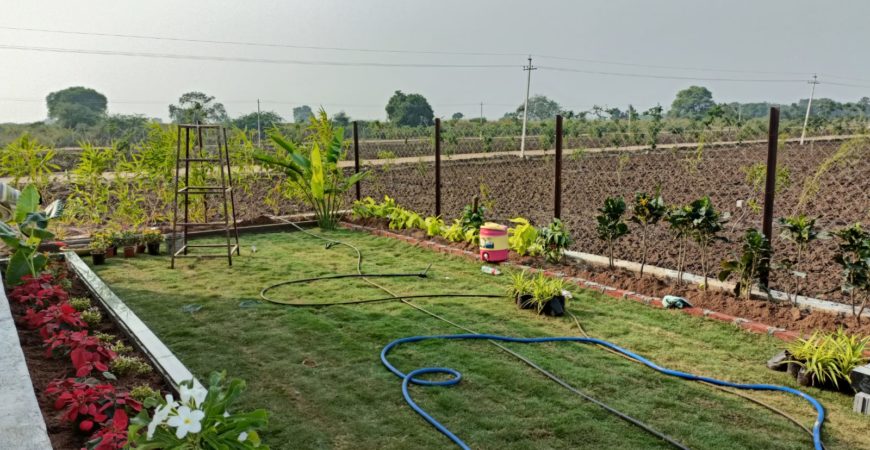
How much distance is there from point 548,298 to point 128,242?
5.10 metres

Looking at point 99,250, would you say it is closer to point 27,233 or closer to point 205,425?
point 27,233

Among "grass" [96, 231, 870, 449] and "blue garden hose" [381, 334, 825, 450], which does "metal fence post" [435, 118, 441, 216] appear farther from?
"blue garden hose" [381, 334, 825, 450]

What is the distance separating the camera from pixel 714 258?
20.8ft

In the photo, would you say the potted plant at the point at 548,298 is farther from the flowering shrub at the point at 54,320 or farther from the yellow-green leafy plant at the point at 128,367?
the flowering shrub at the point at 54,320

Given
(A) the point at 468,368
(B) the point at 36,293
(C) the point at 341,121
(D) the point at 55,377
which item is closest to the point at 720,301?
(A) the point at 468,368

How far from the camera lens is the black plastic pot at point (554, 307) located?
478 cm

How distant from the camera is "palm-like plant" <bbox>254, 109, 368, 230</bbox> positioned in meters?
8.72

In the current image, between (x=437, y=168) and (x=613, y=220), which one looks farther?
(x=437, y=168)

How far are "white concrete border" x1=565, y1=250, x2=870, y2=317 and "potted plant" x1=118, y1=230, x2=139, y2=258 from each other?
4952 mm

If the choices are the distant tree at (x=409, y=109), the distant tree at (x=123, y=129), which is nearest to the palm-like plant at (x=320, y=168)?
the distant tree at (x=123, y=129)

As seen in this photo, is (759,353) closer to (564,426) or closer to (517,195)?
(564,426)

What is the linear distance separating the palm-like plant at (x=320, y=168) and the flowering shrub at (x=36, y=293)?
4.19m

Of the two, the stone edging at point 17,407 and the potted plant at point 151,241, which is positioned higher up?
the stone edging at point 17,407

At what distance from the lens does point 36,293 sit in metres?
→ 4.41
